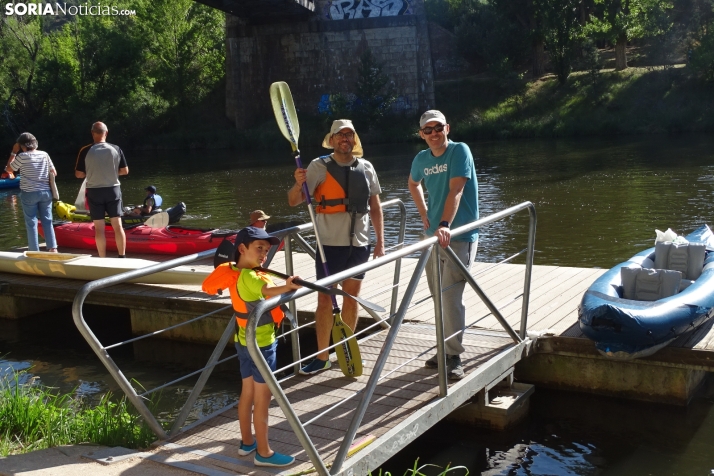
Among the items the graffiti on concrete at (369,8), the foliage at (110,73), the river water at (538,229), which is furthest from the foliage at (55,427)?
the foliage at (110,73)

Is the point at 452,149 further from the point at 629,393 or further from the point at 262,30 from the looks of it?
the point at 262,30

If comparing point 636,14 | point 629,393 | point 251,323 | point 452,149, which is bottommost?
point 629,393

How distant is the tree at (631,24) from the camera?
35.0 m

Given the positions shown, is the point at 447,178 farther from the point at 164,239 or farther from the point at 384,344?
the point at 164,239

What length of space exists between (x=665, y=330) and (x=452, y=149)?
201 centimetres

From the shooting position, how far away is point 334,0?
39.1 m

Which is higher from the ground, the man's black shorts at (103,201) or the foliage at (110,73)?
the foliage at (110,73)

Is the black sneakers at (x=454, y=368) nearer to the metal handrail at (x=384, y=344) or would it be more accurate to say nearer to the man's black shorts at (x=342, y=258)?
the metal handrail at (x=384, y=344)

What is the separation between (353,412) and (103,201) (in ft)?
17.5

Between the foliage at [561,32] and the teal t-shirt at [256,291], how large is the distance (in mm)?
33702

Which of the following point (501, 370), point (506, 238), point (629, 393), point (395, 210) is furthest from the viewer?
point (395, 210)

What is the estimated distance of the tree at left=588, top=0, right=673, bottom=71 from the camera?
35.0m

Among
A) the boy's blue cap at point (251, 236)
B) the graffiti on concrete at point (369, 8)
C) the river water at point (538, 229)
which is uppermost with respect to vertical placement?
the graffiti on concrete at point (369, 8)

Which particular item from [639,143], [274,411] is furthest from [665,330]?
[639,143]
